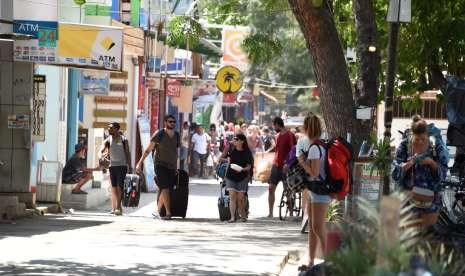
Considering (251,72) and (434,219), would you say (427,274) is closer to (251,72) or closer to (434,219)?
(434,219)

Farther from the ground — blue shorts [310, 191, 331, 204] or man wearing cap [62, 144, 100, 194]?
blue shorts [310, 191, 331, 204]

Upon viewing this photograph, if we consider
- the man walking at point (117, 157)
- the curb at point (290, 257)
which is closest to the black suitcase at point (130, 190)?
the man walking at point (117, 157)

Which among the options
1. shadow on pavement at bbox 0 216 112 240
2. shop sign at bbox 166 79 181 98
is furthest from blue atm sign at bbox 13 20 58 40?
shop sign at bbox 166 79 181 98

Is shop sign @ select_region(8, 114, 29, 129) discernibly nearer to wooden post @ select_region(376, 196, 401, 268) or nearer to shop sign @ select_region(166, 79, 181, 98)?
wooden post @ select_region(376, 196, 401, 268)

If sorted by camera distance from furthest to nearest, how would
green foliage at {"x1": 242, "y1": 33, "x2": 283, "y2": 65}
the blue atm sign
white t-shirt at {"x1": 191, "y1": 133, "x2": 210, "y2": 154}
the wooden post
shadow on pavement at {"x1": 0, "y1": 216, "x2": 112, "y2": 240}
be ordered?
white t-shirt at {"x1": 191, "y1": 133, "x2": 210, "y2": 154} → green foliage at {"x1": 242, "y1": 33, "x2": 283, "y2": 65} → the blue atm sign → shadow on pavement at {"x1": 0, "y1": 216, "x2": 112, "y2": 240} → the wooden post

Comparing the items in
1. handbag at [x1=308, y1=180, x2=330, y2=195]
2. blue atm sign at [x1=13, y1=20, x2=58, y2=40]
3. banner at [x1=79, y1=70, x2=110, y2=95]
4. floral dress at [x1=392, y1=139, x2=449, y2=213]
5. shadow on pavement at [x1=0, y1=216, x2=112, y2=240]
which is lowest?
shadow on pavement at [x1=0, y1=216, x2=112, y2=240]

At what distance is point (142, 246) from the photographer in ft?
45.1

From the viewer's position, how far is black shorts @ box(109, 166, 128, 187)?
20281mm

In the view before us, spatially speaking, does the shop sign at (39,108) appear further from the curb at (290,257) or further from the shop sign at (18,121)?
the curb at (290,257)

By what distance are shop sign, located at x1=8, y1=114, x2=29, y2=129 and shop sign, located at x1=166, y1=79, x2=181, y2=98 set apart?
1892 cm

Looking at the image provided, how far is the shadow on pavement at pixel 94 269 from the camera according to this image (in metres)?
11.1

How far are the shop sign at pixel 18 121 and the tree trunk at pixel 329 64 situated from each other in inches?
227

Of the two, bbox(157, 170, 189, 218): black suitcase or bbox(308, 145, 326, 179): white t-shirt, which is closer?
bbox(308, 145, 326, 179): white t-shirt

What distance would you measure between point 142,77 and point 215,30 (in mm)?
10011
